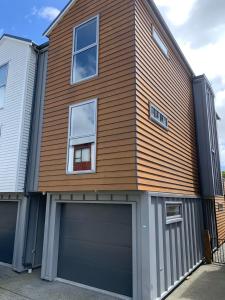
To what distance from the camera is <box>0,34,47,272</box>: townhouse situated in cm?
809

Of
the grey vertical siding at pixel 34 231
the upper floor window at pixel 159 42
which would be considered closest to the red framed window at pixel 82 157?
the grey vertical siding at pixel 34 231

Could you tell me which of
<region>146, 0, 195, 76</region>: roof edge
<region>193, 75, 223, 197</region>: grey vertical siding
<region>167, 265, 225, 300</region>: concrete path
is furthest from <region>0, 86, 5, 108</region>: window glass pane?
<region>167, 265, 225, 300</region>: concrete path

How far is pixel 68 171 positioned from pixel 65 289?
3.09 metres

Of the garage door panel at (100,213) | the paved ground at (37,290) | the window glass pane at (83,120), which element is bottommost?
the paved ground at (37,290)

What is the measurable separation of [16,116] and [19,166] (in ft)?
6.41

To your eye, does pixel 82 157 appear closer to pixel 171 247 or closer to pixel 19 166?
pixel 19 166

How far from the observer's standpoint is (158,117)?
688 cm

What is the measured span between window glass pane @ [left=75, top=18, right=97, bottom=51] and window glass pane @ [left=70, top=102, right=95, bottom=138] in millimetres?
2115

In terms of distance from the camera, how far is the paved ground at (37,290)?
5.54 m

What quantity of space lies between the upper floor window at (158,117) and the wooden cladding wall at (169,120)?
16 cm

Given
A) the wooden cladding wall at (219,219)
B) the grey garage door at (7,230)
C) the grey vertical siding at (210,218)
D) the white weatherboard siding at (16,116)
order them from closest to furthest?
the white weatherboard siding at (16,116), the grey garage door at (7,230), the grey vertical siding at (210,218), the wooden cladding wall at (219,219)

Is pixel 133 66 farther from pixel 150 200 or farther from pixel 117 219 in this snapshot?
pixel 117 219

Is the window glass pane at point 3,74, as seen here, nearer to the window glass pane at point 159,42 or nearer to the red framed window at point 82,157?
the red framed window at point 82,157

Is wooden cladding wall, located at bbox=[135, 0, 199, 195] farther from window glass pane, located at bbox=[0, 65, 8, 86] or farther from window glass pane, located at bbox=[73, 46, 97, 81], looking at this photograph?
window glass pane, located at bbox=[0, 65, 8, 86]
